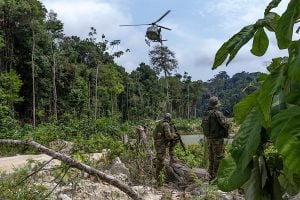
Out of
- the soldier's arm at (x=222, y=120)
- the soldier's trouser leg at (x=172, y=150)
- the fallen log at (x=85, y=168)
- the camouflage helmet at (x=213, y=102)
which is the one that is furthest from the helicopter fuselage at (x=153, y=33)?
the fallen log at (x=85, y=168)

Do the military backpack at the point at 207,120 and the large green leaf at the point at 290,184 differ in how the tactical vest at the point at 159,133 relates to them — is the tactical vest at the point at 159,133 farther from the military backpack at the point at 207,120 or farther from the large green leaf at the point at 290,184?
the large green leaf at the point at 290,184

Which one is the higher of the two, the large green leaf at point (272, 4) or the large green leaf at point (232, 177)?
the large green leaf at point (272, 4)

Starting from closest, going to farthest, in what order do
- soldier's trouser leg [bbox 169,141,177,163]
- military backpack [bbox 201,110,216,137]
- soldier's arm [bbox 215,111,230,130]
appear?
soldier's arm [bbox 215,111,230,130], military backpack [bbox 201,110,216,137], soldier's trouser leg [bbox 169,141,177,163]

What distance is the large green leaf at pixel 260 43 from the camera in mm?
676

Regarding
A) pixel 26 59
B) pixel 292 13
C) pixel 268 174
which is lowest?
pixel 268 174

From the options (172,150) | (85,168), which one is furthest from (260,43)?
(172,150)

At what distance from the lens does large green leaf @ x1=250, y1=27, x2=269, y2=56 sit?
2.22 feet

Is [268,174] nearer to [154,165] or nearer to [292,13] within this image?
[292,13]

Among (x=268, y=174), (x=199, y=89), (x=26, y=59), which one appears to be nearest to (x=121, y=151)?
(x=268, y=174)

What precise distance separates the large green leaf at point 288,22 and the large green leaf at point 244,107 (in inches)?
3.4

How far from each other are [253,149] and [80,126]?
88.7 ft

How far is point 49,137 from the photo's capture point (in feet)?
67.4

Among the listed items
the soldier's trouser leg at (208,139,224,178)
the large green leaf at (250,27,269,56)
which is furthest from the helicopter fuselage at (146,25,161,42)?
the large green leaf at (250,27,269,56)

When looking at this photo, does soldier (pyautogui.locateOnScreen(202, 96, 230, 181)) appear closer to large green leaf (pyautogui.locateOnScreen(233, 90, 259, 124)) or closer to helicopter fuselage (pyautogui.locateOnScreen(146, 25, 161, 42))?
helicopter fuselage (pyautogui.locateOnScreen(146, 25, 161, 42))
